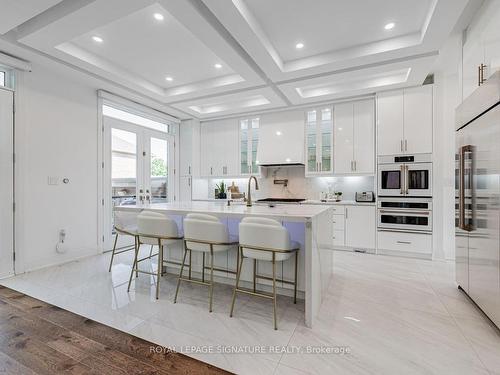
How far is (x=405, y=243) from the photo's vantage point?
13.3 feet

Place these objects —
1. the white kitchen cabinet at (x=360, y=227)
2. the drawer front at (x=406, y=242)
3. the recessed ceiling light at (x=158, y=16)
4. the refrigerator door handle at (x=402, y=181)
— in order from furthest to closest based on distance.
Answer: the white kitchen cabinet at (x=360, y=227)
the refrigerator door handle at (x=402, y=181)
the drawer front at (x=406, y=242)
the recessed ceiling light at (x=158, y=16)

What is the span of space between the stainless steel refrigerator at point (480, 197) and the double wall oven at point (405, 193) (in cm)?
145

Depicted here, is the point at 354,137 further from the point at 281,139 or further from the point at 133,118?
the point at 133,118

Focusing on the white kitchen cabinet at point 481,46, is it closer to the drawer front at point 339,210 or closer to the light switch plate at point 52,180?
the drawer front at point 339,210

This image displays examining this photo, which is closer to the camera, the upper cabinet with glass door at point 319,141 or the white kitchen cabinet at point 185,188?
the upper cabinet with glass door at point 319,141

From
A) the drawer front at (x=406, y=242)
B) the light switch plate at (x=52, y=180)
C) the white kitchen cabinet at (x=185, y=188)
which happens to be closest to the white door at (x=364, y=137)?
the drawer front at (x=406, y=242)

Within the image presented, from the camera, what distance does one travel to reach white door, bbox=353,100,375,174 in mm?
4414

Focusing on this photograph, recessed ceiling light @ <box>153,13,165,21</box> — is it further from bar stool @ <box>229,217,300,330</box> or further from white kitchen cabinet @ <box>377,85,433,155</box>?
white kitchen cabinet @ <box>377,85,433,155</box>

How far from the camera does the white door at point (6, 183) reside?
309cm

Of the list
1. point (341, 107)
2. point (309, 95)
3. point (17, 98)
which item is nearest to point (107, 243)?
point (17, 98)

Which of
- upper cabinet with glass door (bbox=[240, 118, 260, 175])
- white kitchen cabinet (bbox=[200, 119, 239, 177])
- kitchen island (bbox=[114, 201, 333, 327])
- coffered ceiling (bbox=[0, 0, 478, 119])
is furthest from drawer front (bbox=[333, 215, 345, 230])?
white kitchen cabinet (bbox=[200, 119, 239, 177])

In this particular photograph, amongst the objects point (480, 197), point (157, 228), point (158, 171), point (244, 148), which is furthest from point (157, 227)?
point (244, 148)

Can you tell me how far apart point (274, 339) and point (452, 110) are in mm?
4233

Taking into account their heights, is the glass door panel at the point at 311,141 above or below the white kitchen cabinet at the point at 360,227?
above
